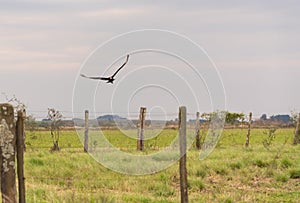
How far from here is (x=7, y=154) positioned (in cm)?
736

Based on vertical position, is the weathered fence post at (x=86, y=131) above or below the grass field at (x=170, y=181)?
above

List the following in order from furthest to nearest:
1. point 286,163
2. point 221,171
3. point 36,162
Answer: point 36,162, point 286,163, point 221,171

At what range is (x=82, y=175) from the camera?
15.4 m

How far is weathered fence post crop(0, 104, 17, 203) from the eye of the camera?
24.1 feet

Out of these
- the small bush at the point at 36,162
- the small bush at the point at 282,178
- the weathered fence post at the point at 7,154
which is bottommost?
the small bush at the point at 282,178

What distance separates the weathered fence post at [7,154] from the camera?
734 centimetres

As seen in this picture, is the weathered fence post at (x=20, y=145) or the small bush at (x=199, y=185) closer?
the weathered fence post at (x=20, y=145)

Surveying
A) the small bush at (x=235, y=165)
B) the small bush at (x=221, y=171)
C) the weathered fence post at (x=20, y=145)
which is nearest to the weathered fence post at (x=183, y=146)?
the weathered fence post at (x=20, y=145)

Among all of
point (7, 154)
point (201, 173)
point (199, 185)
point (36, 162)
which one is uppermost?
point (7, 154)

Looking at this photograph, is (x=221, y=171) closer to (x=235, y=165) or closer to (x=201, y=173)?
(x=201, y=173)

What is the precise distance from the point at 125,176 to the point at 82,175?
3.79ft

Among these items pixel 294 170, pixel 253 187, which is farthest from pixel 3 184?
pixel 294 170

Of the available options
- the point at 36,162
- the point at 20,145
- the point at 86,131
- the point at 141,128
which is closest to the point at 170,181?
the point at 36,162

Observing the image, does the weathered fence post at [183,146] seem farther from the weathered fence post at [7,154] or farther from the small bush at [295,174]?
the small bush at [295,174]
